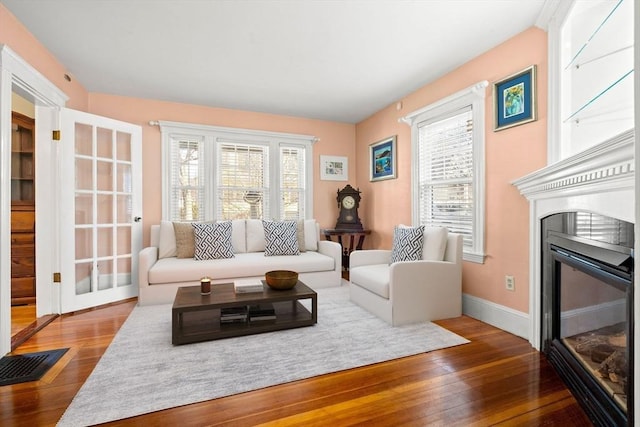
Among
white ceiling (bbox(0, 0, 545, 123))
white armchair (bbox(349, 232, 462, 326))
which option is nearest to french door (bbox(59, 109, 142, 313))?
white ceiling (bbox(0, 0, 545, 123))

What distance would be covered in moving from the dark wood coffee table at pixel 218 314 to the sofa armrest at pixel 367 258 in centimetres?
79

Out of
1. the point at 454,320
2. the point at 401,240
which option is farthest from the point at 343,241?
the point at 454,320

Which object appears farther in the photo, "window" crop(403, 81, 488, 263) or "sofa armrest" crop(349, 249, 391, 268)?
"sofa armrest" crop(349, 249, 391, 268)

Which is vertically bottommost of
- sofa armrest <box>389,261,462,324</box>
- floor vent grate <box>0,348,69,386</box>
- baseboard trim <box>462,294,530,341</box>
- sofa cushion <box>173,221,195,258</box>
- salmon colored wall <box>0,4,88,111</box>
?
floor vent grate <box>0,348,69,386</box>

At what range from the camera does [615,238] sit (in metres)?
1.37

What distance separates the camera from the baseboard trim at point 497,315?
2.49 m

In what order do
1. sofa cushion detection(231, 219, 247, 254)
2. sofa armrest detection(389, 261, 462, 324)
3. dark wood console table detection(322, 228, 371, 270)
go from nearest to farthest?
sofa armrest detection(389, 261, 462, 324), sofa cushion detection(231, 219, 247, 254), dark wood console table detection(322, 228, 371, 270)

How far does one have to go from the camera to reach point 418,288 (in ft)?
8.96

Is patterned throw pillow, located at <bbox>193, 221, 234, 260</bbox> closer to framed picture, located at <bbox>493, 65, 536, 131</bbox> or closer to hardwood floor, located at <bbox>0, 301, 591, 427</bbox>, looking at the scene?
hardwood floor, located at <bbox>0, 301, 591, 427</bbox>

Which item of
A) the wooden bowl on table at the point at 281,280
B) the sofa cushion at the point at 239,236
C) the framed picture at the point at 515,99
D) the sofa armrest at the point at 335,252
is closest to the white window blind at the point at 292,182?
the sofa cushion at the point at 239,236

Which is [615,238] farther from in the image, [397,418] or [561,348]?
[397,418]

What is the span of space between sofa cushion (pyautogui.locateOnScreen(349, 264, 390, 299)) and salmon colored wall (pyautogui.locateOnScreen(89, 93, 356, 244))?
1901 millimetres

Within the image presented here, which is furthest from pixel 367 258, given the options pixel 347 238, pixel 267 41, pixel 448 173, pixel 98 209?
pixel 98 209

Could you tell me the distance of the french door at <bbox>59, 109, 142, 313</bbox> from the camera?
307 cm
